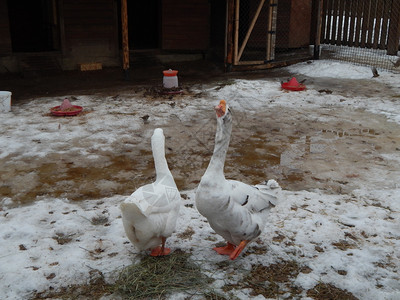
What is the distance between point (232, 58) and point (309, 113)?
4.47m

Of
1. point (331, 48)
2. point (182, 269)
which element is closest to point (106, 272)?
point (182, 269)

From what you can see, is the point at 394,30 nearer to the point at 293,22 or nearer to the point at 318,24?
the point at 318,24

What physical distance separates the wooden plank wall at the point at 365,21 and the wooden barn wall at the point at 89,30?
7.33m

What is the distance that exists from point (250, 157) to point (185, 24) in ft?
28.8

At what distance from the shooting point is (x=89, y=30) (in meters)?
12.6

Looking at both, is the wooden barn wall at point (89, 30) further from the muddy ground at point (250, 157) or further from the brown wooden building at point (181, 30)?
the muddy ground at point (250, 157)

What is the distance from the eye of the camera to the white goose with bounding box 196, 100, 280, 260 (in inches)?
126

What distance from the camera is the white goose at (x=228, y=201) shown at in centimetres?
320

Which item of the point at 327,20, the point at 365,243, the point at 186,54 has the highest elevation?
the point at 327,20

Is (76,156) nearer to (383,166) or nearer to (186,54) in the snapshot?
(383,166)

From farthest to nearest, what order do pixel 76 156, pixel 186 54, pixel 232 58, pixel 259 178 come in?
pixel 186 54
pixel 232 58
pixel 76 156
pixel 259 178

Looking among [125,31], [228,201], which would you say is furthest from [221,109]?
[125,31]

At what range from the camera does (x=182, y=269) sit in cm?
336

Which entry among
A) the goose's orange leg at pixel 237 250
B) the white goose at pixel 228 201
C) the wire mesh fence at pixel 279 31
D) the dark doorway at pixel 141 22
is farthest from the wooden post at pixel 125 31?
the goose's orange leg at pixel 237 250
